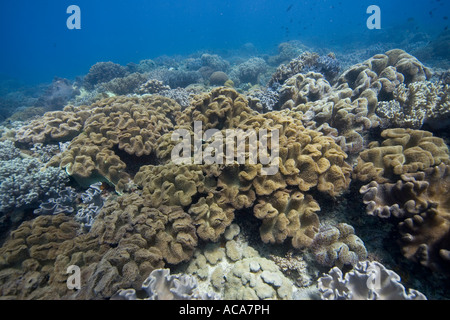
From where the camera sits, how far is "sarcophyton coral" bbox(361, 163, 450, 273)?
8.77 ft

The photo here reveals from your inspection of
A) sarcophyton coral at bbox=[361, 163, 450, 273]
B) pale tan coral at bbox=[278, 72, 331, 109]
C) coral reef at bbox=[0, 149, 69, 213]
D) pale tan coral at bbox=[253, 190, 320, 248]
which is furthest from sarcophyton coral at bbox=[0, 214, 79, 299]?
pale tan coral at bbox=[278, 72, 331, 109]

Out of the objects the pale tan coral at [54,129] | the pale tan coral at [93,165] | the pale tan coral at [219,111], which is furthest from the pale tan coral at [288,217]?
the pale tan coral at [54,129]

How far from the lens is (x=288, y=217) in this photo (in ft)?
11.1

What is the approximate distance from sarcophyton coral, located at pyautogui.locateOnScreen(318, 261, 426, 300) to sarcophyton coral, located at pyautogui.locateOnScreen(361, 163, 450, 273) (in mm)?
604

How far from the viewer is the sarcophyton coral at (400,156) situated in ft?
10.6

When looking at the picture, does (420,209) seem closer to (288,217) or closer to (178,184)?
(288,217)

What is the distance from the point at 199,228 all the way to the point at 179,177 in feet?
3.04

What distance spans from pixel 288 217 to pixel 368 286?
1.28m

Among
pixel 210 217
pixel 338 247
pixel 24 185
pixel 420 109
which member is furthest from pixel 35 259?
pixel 420 109

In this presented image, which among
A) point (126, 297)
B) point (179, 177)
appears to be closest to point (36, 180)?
point (179, 177)

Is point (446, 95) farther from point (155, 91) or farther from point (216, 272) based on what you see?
point (155, 91)

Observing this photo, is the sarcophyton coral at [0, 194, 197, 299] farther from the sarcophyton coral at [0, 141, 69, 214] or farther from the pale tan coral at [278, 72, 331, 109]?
the pale tan coral at [278, 72, 331, 109]

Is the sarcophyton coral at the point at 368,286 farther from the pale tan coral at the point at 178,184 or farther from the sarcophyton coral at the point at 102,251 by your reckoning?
the pale tan coral at the point at 178,184

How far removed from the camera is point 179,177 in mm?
3586
